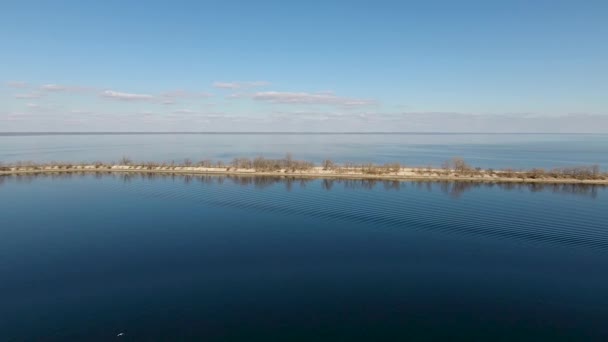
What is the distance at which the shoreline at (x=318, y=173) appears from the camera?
71.9m

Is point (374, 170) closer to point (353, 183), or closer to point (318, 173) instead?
point (353, 183)

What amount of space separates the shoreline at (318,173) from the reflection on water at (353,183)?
7.93 ft

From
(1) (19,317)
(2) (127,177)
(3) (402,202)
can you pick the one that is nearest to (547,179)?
(3) (402,202)

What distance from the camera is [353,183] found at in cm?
7094

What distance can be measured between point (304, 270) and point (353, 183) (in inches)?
1750

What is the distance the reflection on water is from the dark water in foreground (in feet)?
32.8

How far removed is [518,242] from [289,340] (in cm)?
2790

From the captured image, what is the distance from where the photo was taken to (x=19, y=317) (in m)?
20.9

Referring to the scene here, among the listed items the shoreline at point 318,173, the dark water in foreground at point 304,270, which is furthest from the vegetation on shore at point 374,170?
the dark water in foreground at point 304,270

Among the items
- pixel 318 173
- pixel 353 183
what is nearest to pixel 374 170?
pixel 353 183

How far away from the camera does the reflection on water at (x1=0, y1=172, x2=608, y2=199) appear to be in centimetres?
6297

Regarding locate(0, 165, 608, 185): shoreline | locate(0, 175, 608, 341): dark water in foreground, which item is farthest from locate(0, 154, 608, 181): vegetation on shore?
locate(0, 175, 608, 341): dark water in foreground

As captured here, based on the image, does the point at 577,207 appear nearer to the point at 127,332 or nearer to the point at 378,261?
the point at 378,261

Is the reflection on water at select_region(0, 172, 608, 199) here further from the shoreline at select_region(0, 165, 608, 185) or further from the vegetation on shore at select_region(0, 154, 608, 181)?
the vegetation on shore at select_region(0, 154, 608, 181)
